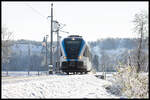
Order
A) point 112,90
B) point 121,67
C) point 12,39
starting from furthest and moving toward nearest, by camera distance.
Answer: point 12,39, point 121,67, point 112,90

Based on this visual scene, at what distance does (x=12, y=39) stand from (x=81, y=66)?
38.9 metres

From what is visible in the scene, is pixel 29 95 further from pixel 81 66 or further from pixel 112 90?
pixel 81 66

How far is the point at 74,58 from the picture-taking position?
26.5m

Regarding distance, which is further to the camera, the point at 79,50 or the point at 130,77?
the point at 79,50

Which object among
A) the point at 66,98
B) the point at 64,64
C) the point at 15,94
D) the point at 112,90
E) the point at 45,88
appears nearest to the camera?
the point at 15,94

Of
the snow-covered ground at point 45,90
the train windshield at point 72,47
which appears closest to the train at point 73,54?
the train windshield at point 72,47

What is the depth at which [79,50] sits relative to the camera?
26.6m

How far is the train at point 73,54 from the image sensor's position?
26.4m

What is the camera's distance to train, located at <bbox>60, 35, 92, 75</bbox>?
86.7 feet

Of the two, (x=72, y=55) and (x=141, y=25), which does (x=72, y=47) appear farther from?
(x=141, y=25)

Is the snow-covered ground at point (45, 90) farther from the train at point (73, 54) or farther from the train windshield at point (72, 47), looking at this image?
the train windshield at point (72, 47)

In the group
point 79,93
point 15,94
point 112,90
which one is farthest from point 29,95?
point 112,90

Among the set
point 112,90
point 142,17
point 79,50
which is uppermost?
point 142,17

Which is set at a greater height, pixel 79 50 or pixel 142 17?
pixel 142 17
